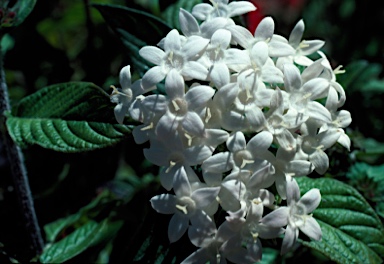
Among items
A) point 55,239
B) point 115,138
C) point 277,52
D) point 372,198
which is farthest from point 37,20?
point 372,198

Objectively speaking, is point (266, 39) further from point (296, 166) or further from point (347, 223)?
point (347, 223)

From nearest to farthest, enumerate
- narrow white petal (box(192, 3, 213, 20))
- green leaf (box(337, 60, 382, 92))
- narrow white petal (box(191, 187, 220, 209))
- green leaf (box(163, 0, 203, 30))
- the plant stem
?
narrow white petal (box(191, 187, 220, 209)) < narrow white petal (box(192, 3, 213, 20)) < the plant stem < green leaf (box(163, 0, 203, 30)) < green leaf (box(337, 60, 382, 92))

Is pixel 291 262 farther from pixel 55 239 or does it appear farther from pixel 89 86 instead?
pixel 89 86

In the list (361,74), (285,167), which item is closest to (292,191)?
(285,167)

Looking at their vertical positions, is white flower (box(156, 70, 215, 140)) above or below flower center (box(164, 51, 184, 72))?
below

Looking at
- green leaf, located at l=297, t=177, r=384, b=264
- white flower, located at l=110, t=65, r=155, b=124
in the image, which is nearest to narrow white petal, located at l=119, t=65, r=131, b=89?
white flower, located at l=110, t=65, r=155, b=124

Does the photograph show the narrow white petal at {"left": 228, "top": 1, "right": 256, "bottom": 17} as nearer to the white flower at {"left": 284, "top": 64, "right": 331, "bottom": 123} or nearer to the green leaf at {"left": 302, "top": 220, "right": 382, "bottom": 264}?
the white flower at {"left": 284, "top": 64, "right": 331, "bottom": 123}

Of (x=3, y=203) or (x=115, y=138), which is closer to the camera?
(x=115, y=138)
